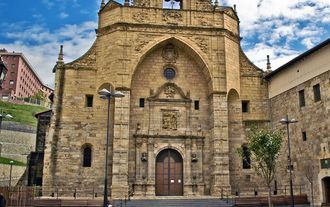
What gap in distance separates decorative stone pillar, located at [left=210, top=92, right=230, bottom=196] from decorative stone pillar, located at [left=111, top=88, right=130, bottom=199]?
20.4ft

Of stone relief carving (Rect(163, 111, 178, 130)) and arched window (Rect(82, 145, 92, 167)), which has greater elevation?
stone relief carving (Rect(163, 111, 178, 130))

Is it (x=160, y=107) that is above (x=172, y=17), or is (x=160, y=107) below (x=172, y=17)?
below

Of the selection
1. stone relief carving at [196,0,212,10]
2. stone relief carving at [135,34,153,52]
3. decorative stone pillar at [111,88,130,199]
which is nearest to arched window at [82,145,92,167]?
decorative stone pillar at [111,88,130,199]

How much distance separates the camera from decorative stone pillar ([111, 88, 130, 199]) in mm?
23827

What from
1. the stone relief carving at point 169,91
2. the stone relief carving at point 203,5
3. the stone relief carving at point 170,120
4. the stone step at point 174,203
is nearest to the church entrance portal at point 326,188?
the stone step at point 174,203

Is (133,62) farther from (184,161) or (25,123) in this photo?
(25,123)

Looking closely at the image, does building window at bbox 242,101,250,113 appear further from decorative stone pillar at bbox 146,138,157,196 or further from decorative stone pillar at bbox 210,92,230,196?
decorative stone pillar at bbox 146,138,157,196

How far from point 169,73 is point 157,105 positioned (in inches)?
113

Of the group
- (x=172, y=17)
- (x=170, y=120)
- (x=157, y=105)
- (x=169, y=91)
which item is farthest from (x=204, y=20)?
(x=170, y=120)

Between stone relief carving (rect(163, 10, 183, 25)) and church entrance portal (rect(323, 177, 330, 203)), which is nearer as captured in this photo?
church entrance portal (rect(323, 177, 330, 203))

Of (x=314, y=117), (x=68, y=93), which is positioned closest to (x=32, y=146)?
(x=68, y=93)

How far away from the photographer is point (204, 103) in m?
28.0

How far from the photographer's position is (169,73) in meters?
28.2

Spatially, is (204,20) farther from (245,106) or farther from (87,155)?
(87,155)
